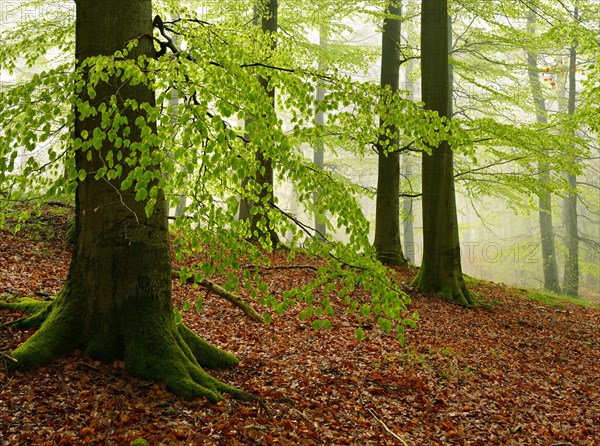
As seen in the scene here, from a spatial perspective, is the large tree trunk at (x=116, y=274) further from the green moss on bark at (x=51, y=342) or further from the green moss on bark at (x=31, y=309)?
the green moss on bark at (x=31, y=309)

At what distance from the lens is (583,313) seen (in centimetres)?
1227

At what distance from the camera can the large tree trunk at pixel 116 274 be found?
411 centimetres

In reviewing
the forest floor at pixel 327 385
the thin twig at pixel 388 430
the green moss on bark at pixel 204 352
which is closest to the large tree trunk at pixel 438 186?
the forest floor at pixel 327 385

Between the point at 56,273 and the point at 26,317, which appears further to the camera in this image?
the point at 56,273

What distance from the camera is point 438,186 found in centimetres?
974

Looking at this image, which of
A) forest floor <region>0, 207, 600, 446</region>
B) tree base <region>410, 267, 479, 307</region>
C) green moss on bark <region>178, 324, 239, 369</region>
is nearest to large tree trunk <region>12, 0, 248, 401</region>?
forest floor <region>0, 207, 600, 446</region>

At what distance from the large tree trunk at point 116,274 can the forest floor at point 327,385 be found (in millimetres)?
186

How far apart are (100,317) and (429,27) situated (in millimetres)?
8395

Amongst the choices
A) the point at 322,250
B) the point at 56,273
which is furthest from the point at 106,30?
the point at 56,273

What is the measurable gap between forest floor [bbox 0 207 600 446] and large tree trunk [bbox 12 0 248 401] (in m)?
0.19

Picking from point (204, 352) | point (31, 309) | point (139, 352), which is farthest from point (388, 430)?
point (31, 309)

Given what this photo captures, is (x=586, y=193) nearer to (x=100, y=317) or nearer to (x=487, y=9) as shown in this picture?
(x=487, y=9)

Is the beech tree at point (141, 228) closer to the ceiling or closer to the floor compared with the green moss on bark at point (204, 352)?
closer to the ceiling

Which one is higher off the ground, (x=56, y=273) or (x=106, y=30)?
(x=106, y=30)
